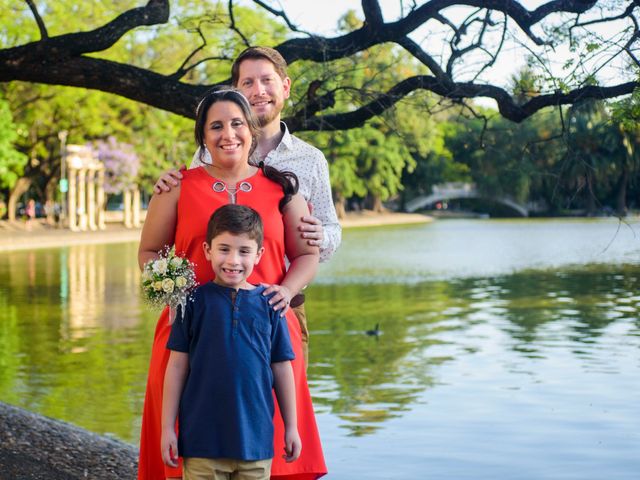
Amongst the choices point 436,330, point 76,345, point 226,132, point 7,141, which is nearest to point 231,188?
point 226,132

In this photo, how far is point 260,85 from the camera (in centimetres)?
435

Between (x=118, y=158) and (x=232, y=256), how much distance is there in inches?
1966

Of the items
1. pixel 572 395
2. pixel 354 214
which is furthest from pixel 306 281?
pixel 354 214

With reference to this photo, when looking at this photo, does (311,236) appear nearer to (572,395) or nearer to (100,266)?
(572,395)

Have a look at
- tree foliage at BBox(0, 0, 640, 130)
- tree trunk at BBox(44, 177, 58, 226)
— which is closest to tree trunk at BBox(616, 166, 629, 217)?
tree trunk at BBox(44, 177, 58, 226)

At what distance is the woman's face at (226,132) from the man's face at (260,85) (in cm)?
30

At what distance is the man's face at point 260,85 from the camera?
4.36 m

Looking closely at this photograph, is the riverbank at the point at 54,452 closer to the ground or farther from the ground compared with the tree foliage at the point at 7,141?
closer to the ground

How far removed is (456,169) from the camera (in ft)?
340

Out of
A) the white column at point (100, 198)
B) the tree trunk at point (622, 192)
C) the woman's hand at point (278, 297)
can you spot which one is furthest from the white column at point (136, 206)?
the woman's hand at point (278, 297)

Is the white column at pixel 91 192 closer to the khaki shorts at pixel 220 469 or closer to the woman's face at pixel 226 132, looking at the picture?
the woman's face at pixel 226 132

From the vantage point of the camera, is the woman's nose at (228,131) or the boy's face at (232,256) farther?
the woman's nose at (228,131)

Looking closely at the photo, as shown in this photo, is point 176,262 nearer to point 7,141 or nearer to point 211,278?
point 211,278

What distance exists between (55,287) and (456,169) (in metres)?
83.2
